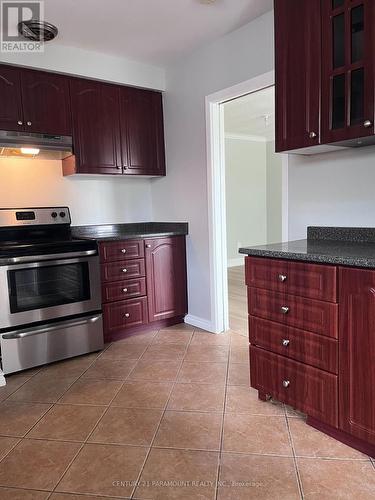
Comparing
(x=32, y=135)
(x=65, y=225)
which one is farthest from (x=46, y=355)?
(x=32, y=135)

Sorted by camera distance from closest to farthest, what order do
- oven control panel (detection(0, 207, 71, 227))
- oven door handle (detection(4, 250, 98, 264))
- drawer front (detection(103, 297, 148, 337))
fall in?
oven door handle (detection(4, 250, 98, 264)) < oven control panel (detection(0, 207, 71, 227)) < drawer front (detection(103, 297, 148, 337))

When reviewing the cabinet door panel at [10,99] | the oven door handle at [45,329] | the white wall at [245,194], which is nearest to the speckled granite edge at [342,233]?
the oven door handle at [45,329]

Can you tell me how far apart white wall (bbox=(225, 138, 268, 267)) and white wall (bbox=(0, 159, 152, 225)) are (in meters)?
3.00

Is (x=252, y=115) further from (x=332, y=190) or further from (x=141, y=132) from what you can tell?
(x=332, y=190)

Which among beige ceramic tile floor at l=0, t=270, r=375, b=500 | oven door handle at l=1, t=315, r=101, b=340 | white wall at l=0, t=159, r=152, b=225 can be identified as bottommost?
beige ceramic tile floor at l=0, t=270, r=375, b=500

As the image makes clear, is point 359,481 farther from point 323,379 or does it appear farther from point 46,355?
point 46,355

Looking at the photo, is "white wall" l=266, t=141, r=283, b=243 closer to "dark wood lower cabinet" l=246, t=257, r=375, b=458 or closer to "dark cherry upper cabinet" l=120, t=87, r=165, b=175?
"dark cherry upper cabinet" l=120, t=87, r=165, b=175

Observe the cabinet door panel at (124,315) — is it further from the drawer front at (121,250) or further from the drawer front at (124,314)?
the drawer front at (121,250)

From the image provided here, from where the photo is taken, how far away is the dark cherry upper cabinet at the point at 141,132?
3.32 metres

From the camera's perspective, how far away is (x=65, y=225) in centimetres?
323

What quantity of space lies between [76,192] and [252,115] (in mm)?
2925

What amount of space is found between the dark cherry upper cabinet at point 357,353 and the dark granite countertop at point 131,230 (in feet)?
6.40

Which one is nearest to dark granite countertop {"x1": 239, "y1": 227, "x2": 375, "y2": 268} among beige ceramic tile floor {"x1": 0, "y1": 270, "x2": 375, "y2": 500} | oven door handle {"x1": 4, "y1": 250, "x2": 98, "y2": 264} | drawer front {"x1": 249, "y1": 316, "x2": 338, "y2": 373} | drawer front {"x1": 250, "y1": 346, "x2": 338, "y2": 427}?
drawer front {"x1": 249, "y1": 316, "x2": 338, "y2": 373}

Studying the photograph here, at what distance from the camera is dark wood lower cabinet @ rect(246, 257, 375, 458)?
1489 mm
